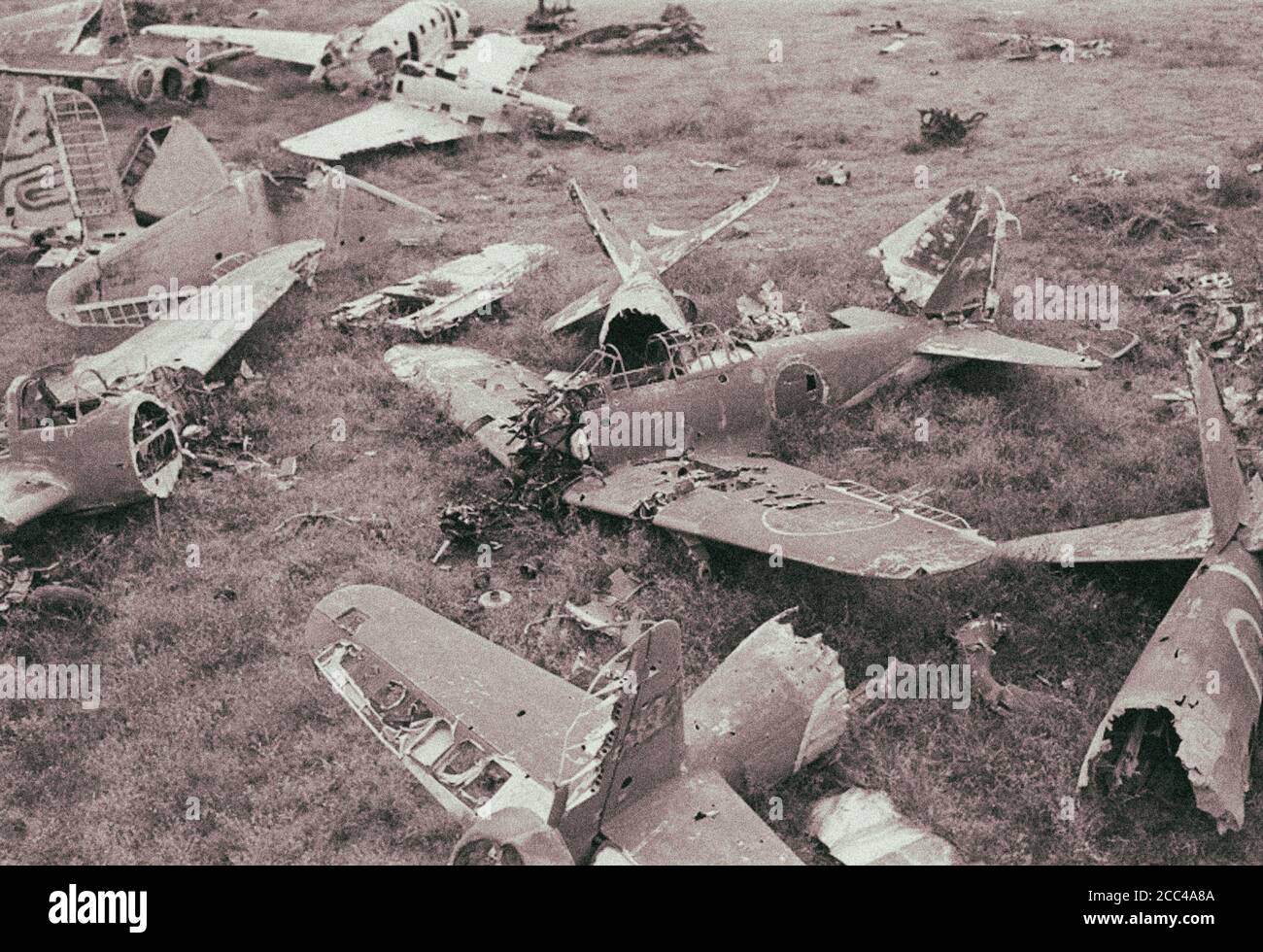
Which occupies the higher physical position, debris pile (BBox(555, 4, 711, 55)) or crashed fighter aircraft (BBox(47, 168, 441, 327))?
debris pile (BBox(555, 4, 711, 55))

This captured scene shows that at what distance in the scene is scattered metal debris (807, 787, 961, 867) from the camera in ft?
21.4

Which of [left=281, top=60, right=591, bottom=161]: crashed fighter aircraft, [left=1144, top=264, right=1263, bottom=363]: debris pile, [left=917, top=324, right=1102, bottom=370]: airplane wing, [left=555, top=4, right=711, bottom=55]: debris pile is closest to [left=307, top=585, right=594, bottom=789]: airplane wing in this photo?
[left=917, top=324, right=1102, bottom=370]: airplane wing

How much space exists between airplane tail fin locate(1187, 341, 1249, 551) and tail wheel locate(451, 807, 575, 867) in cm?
545

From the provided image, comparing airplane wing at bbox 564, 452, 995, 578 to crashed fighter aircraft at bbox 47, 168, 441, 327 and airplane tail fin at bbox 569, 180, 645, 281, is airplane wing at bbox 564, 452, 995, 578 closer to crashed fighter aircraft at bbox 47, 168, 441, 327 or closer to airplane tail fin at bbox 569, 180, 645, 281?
airplane tail fin at bbox 569, 180, 645, 281

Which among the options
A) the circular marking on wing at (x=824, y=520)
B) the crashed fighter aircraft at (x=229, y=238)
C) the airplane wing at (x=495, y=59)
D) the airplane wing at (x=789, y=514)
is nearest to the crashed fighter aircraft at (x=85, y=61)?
the airplane wing at (x=495, y=59)

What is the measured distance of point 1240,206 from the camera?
1603cm

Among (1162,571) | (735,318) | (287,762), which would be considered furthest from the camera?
(735,318)

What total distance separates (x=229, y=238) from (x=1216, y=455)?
1223 cm

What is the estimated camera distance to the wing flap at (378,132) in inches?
784

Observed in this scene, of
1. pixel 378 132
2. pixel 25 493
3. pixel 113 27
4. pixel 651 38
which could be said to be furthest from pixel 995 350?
pixel 113 27

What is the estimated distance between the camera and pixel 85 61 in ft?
77.2
